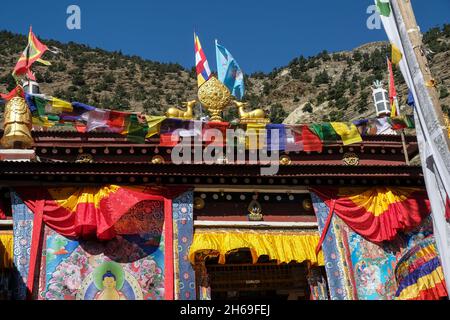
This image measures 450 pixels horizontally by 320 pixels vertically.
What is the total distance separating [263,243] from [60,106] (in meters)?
6.52

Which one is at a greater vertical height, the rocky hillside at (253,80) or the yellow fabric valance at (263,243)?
the rocky hillside at (253,80)

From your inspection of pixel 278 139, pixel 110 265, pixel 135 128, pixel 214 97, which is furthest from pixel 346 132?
pixel 110 265

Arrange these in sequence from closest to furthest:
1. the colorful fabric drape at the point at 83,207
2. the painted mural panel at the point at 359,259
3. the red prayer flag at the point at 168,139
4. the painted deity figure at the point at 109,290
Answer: the painted deity figure at the point at 109,290
the colorful fabric drape at the point at 83,207
the painted mural panel at the point at 359,259
the red prayer flag at the point at 168,139

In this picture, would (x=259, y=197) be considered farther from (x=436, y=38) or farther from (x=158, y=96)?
(x=436, y=38)

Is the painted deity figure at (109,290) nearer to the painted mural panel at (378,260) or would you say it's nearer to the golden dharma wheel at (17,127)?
the golden dharma wheel at (17,127)

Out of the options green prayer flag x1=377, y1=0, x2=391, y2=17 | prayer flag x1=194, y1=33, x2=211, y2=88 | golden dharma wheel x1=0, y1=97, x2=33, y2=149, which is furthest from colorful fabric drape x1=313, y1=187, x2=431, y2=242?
golden dharma wheel x1=0, y1=97, x2=33, y2=149

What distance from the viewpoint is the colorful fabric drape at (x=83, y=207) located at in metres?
12.9

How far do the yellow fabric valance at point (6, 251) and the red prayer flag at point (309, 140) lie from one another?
27.3ft

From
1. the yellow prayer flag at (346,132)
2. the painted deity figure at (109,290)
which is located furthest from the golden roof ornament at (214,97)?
the painted deity figure at (109,290)

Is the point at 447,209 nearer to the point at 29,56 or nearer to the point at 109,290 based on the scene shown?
the point at 109,290

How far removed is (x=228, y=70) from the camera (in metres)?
19.6

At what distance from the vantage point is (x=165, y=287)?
1294cm
